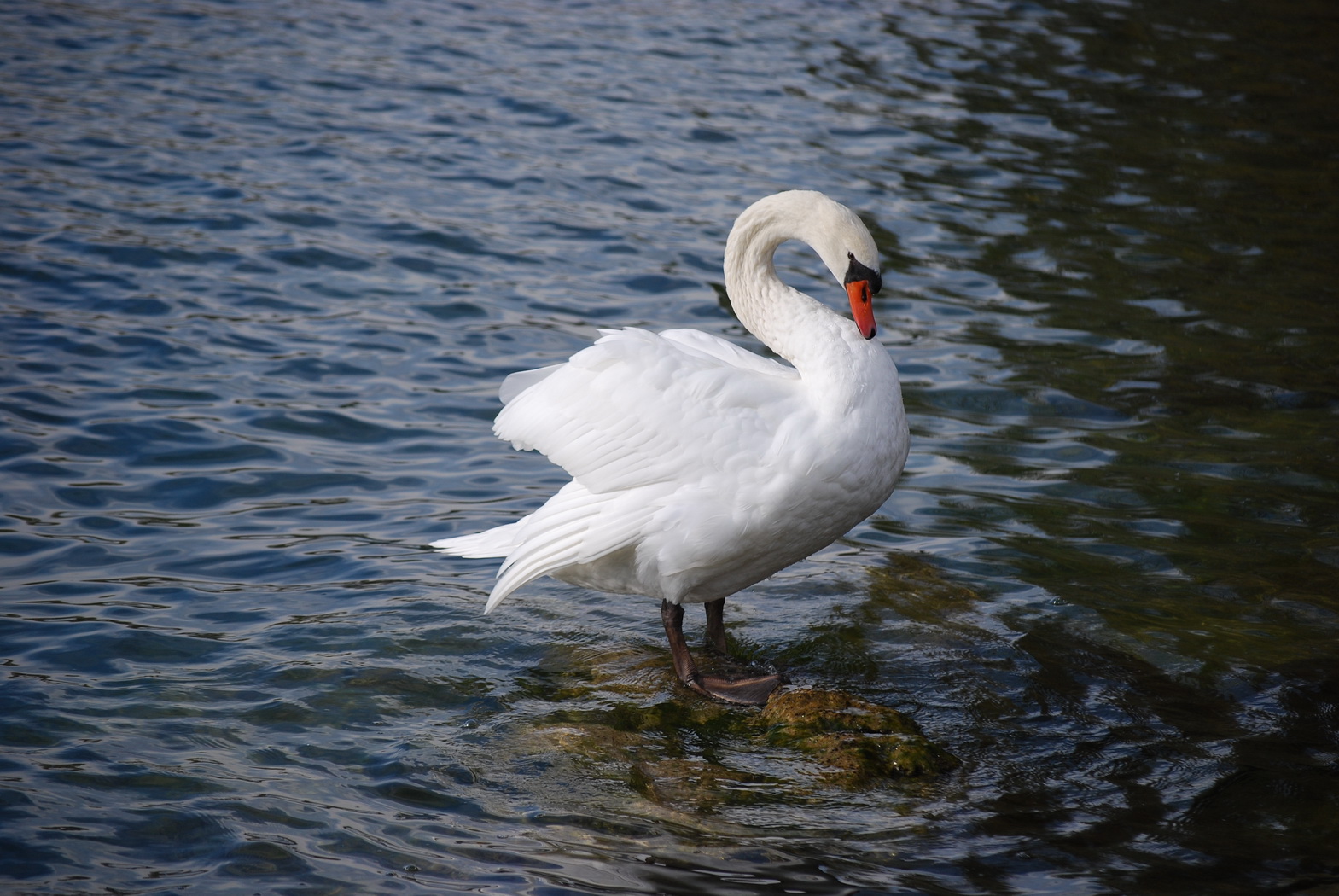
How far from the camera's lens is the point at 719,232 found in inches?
Result: 422

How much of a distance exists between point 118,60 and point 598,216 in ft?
19.8

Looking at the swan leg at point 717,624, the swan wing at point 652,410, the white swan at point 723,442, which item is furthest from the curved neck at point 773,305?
the swan leg at point 717,624

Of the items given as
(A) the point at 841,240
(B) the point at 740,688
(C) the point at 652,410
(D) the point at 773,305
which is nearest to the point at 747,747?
(B) the point at 740,688

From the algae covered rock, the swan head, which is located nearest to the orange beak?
the swan head

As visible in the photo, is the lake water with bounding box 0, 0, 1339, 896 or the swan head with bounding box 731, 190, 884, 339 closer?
the lake water with bounding box 0, 0, 1339, 896

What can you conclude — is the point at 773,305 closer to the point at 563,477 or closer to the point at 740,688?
the point at 740,688

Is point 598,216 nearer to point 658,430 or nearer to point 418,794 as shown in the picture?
point 658,430

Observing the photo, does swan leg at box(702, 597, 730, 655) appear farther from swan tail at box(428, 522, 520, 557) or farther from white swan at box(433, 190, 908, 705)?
swan tail at box(428, 522, 520, 557)

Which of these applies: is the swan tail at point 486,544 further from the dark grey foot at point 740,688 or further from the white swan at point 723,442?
the dark grey foot at point 740,688

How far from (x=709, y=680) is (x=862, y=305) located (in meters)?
1.58

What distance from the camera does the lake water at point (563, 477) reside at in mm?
4145

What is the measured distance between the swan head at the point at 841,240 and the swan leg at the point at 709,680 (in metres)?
1.34

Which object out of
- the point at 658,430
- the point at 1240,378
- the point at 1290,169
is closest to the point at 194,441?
the point at 658,430

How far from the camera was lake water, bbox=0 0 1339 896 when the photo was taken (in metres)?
4.14
